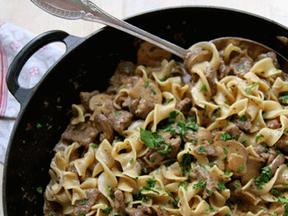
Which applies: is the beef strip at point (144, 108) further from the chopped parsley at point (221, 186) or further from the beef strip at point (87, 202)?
the chopped parsley at point (221, 186)

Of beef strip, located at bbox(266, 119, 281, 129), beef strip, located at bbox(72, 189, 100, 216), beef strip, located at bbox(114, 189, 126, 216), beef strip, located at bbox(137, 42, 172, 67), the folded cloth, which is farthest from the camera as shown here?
the folded cloth

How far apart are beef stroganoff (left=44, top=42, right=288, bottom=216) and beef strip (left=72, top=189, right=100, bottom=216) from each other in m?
0.01

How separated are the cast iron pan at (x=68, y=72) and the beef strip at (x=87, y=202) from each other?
534mm

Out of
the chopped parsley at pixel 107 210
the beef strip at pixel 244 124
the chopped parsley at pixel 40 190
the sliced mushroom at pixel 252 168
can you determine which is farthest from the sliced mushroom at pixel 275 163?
the chopped parsley at pixel 40 190

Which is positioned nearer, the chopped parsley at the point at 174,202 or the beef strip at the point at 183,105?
the chopped parsley at the point at 174,202

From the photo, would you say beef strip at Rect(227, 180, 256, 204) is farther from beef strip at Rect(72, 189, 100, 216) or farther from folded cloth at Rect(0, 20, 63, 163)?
folded cloth at Rect(0, 20, 63, 163)

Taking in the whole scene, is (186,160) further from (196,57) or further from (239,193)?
(196,57)

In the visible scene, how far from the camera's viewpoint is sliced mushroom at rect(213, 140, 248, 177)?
3551mm

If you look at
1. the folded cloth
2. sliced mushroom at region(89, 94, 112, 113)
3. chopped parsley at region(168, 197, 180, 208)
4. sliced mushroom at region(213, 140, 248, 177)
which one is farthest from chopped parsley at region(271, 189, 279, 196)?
the folded cloth

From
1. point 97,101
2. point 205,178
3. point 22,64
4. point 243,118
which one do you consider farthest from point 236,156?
point 22,64

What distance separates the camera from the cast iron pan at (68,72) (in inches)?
139

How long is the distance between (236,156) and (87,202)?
1646mm

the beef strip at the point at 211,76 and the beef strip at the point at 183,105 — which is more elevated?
→ the beef strip at the point at 211,76

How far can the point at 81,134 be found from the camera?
163 inches
